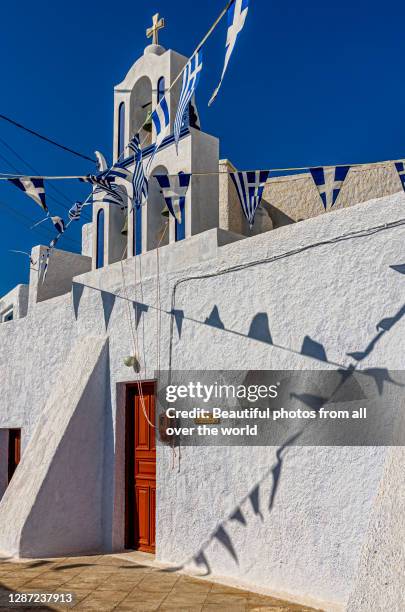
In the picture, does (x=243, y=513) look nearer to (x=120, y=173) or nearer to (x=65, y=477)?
(x=65, y=477)

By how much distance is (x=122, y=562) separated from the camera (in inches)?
313

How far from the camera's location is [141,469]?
8766 millimetres

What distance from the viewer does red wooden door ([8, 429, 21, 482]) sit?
1212 centimetres

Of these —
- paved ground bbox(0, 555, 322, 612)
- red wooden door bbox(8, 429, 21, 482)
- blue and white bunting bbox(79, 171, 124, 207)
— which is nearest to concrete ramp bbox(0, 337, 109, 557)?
paved ground bbox(0, 555, 322, 612)

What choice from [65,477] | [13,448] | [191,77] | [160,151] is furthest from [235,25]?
[13,448]

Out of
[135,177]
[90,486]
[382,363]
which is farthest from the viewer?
[90,486]

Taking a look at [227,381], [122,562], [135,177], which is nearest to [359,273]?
[227,381]

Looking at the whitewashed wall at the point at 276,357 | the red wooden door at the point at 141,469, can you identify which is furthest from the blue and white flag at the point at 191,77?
the red wooden door at the point at 141,469

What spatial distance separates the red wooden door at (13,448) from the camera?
39.8 ft

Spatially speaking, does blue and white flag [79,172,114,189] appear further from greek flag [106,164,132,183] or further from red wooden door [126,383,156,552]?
red wooden door [126,383,156,552]

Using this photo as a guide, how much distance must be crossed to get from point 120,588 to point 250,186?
4.52 meters

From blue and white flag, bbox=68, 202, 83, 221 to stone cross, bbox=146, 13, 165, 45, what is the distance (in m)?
3.17

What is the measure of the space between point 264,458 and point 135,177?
3.72 m

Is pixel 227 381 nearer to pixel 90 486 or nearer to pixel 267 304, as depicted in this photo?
pixel 267 304
